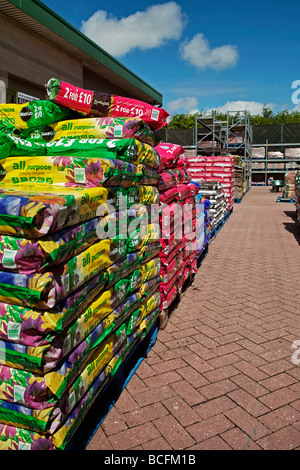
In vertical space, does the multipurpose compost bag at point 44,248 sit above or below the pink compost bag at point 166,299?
above

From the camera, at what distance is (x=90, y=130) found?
2.70m

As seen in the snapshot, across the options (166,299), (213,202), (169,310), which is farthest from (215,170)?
(166,299)

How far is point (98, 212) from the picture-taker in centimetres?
219

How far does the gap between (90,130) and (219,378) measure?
234cm

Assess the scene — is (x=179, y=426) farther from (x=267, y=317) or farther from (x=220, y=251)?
(x=220, y=251)

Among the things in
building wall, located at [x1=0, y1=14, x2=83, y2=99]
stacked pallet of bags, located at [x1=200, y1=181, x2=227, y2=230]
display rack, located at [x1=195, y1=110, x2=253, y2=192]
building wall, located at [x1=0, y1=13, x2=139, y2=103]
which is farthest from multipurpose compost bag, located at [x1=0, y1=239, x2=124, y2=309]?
display rack, located at [x1=195, y1=110, x2=253, y2=192]

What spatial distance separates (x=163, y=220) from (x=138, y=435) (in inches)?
78.5

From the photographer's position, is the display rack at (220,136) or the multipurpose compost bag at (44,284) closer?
the multipurpose compost bag at (44,284)

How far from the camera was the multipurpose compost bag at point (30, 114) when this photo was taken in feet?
8.99

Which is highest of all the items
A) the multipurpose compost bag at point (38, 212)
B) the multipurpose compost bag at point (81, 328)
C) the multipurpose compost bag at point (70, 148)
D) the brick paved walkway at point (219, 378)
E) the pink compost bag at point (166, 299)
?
the multipurpose compost bag at point (70, 148)

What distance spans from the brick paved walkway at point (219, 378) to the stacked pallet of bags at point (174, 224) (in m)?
0.41

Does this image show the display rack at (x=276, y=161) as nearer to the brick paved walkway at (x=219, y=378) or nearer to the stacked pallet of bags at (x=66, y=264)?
the brick paved walkway at (x=219, y=378)

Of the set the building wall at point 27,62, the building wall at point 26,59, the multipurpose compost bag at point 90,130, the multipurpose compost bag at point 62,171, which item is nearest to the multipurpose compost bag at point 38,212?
the multipurpose compost bag at point 62,171
